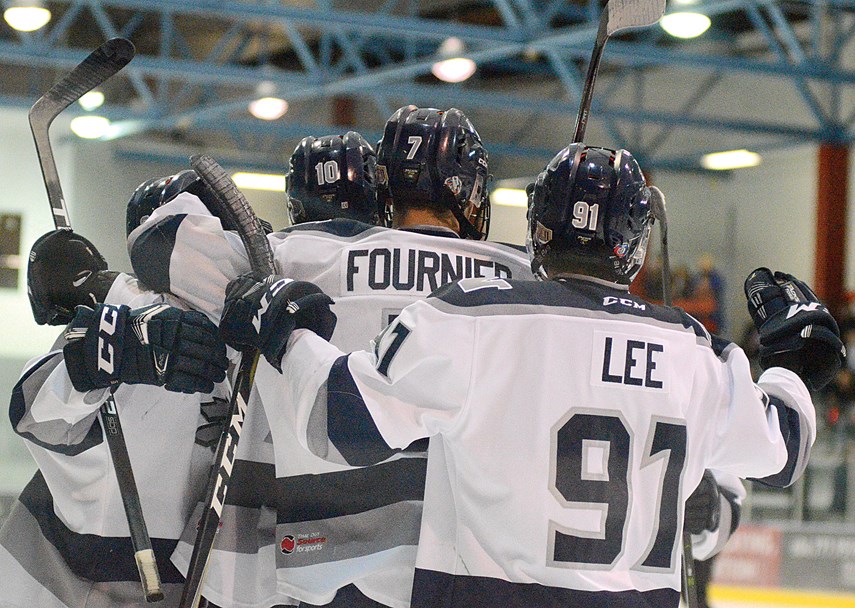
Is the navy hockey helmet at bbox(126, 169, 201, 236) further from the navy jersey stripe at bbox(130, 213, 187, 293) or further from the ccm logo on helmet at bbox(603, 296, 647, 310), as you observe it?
the ccm logo on helmet at bbox(603, 296, 647, 310)

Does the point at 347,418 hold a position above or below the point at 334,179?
below

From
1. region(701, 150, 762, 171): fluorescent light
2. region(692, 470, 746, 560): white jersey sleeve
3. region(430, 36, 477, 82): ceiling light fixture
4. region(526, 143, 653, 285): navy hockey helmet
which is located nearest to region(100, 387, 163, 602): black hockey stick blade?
region(526, 143, 653, 285): navy hockey helmet

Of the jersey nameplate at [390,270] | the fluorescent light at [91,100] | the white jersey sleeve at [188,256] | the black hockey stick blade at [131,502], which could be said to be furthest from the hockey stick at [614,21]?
the fluorescent light at [91,100]

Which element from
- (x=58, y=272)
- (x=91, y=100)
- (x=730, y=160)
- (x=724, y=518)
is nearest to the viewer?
(x=58, y=272)

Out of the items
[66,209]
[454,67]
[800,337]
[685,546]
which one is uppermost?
[454,67]

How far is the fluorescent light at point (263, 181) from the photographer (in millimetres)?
2412

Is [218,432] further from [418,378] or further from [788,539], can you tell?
[788,539]

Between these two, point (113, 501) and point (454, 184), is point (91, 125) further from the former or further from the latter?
point (454, 184)

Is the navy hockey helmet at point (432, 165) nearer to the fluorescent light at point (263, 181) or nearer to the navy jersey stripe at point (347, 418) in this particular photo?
the navy jersey stripe at point (347, 418)

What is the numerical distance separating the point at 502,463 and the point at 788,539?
4956mm

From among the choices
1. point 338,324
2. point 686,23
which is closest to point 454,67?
point 686,23

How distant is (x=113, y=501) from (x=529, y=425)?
0.78 metres

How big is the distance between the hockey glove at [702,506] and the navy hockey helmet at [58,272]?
3.76 ft

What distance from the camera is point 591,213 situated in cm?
169
